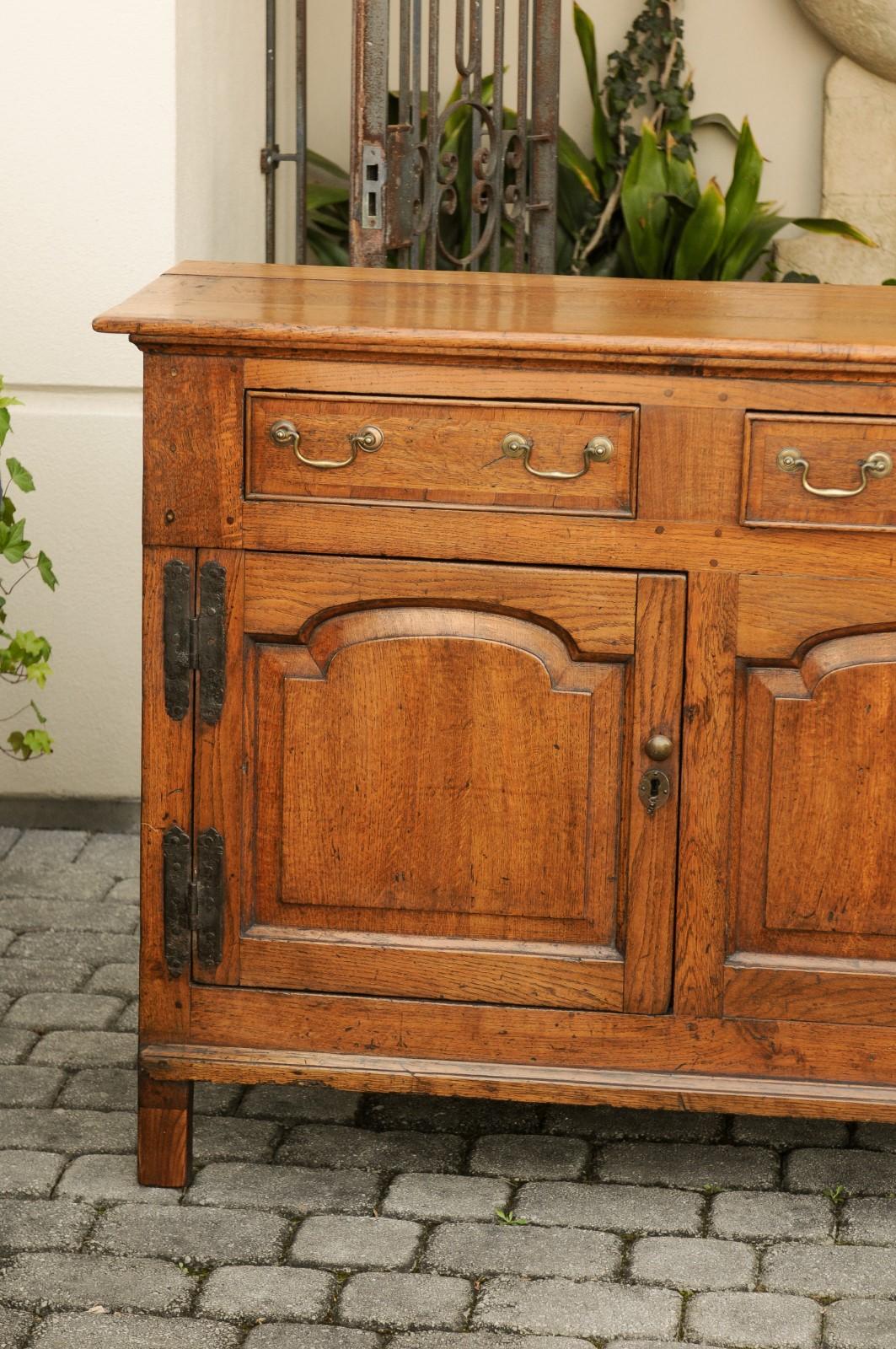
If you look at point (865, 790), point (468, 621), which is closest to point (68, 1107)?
point (468, 621)

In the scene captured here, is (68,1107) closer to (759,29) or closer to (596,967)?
(596,967)

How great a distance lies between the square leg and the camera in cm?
255

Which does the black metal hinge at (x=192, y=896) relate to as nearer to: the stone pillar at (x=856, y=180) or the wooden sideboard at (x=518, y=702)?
the wooden sideboard at (x=518, y=702)

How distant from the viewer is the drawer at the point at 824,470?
228 centimetres

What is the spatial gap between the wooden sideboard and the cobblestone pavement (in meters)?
0.19

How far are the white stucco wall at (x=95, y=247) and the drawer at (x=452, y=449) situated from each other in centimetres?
154

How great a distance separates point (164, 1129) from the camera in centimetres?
256

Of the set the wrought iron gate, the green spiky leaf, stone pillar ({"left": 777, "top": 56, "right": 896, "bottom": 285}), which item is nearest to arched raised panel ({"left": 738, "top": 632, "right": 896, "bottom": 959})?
the wrought iron gate

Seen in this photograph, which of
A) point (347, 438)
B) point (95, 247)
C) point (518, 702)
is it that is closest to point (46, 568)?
point (95, 247)

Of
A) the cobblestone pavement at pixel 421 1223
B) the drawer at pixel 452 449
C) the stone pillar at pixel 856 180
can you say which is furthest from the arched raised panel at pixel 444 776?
the stone pillar at pixel 856 180

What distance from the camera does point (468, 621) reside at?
2.40m

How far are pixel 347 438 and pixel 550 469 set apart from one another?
0.92 feet

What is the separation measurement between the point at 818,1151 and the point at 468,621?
1.06 meters

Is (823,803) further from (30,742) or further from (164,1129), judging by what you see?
(30,742)
